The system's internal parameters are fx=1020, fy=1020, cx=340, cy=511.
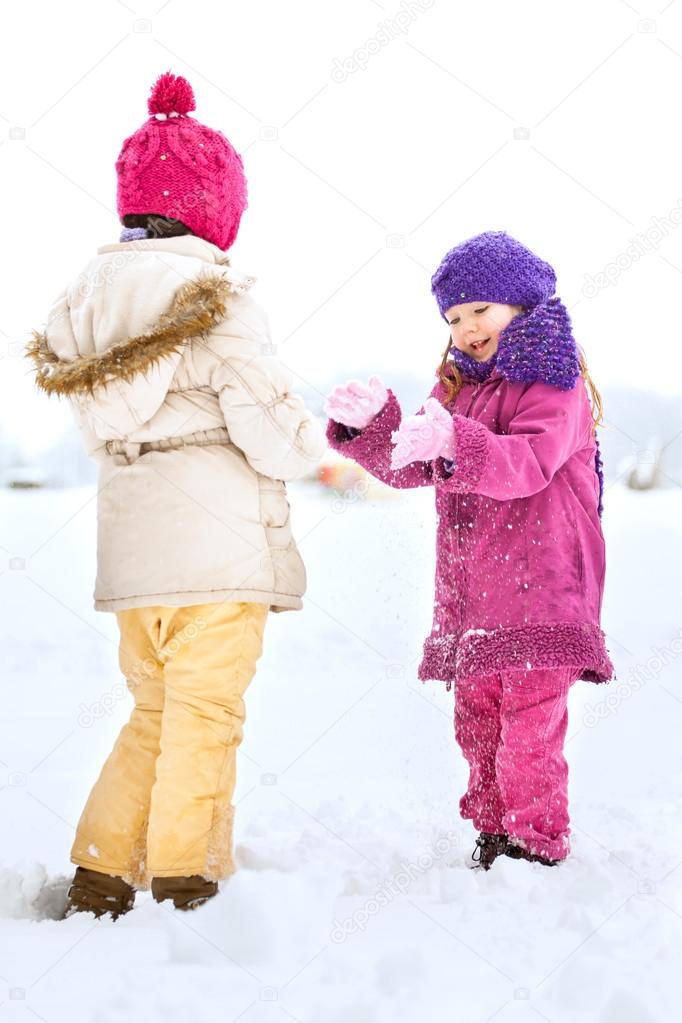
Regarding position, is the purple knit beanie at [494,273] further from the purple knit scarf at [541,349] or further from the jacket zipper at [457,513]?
the jacket zipper at [457,513]

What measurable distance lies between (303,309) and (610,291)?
179 cm

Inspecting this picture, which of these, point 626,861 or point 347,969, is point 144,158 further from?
point 626,861

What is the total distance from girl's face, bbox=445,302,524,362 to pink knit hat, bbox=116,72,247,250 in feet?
1.98

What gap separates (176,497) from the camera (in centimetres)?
226

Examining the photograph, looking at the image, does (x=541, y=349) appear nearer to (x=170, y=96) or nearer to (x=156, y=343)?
(x=156, y=343)

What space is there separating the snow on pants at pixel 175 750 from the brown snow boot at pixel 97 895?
0.02m

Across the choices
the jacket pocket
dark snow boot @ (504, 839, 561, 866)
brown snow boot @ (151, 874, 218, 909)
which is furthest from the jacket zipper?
brown snow boot @ (151, 874, 218, 909)

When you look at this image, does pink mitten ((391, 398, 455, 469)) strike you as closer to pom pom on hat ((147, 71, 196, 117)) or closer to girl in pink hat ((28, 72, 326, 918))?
girl in pink hat ((28, 72, 326, 918))

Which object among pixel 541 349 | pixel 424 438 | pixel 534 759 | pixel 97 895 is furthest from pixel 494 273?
pixel 97 895

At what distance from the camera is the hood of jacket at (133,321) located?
2.20 m

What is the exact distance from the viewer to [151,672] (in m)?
2.34

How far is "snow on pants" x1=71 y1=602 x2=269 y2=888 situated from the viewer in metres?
2.19

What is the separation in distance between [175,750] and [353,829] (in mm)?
679

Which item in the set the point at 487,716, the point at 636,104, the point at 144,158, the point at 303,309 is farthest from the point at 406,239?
the point at 636,104
